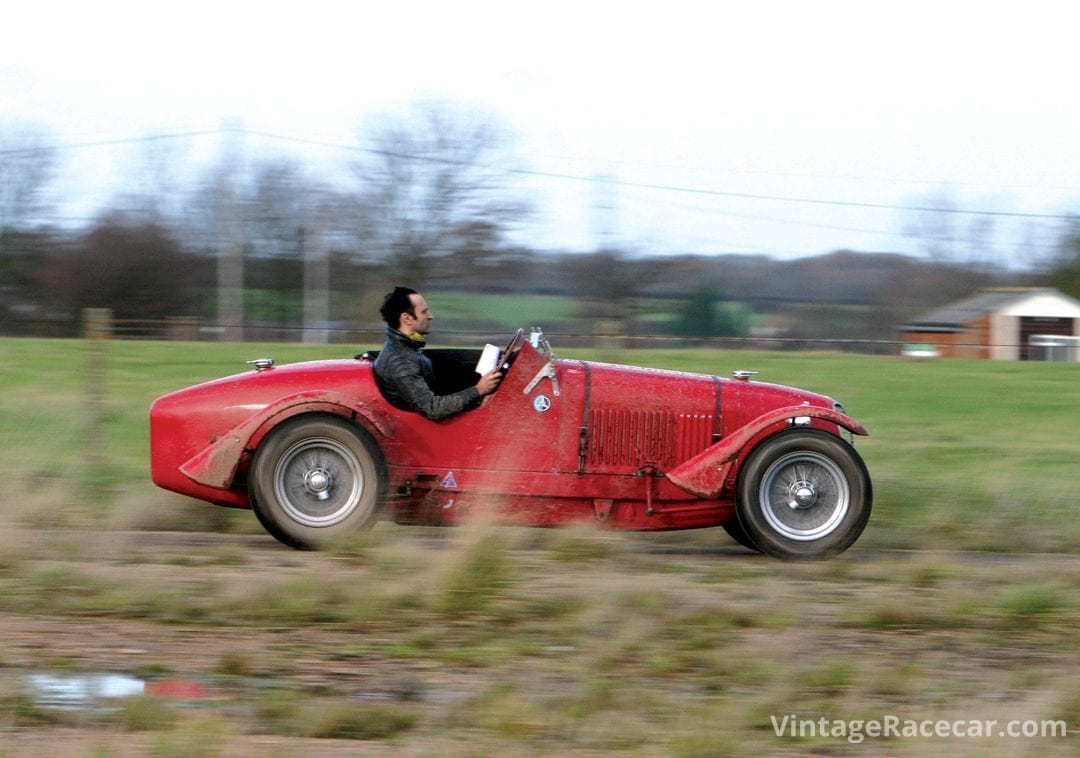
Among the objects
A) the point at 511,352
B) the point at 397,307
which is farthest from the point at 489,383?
the point at 397,307

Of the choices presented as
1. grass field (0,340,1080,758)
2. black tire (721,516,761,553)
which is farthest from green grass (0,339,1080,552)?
black tire (721,516,761,553)

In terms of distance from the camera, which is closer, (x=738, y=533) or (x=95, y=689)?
(x=95, y=689)

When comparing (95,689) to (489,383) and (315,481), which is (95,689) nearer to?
(315,481)

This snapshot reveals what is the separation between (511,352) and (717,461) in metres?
1.38

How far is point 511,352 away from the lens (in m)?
7.87

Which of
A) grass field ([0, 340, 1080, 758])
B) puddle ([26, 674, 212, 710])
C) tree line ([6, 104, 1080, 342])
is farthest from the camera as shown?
tree line ([6, 104, 1080, 342])

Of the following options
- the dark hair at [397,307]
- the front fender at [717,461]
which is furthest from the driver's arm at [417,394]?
the front fender at [717,461]

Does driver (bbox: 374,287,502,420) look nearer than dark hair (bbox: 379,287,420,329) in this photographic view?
Yes

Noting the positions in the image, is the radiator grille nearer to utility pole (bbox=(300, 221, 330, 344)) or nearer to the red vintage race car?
the red vintage race car

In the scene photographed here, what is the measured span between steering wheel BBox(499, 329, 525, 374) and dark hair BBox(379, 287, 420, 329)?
65 centimetres

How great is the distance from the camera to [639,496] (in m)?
7.75

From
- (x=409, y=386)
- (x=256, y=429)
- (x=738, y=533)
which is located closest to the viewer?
(x=256, y=429)

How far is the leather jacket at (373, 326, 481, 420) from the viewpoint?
25.2 feet

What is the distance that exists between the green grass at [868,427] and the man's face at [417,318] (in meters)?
2.03
